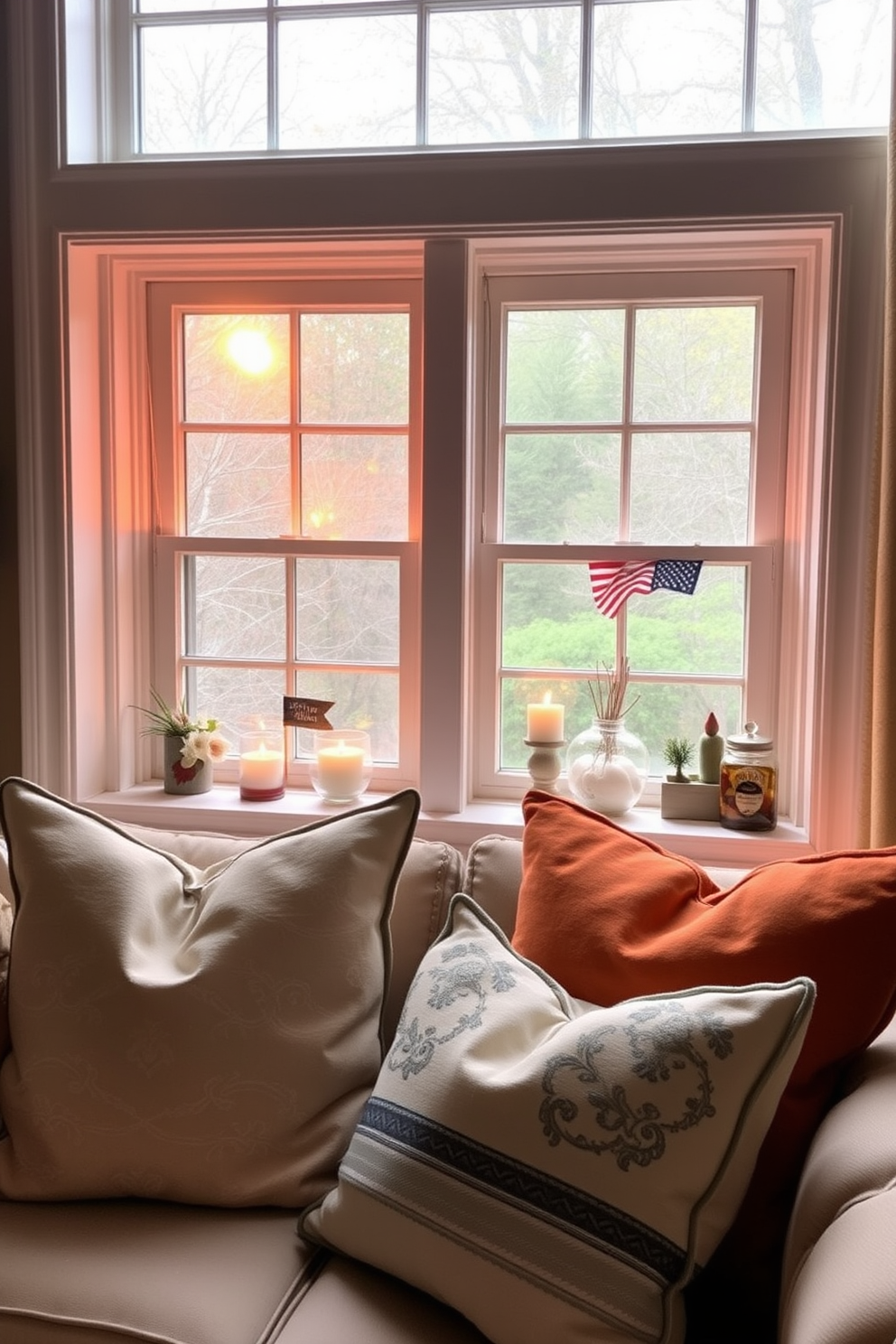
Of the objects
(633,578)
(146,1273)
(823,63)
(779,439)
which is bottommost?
(146,1273)

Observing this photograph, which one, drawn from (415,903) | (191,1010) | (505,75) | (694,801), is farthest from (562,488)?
(191,1010)

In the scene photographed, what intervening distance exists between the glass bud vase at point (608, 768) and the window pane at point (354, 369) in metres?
0.87

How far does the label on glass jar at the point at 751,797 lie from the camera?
7.68 ft

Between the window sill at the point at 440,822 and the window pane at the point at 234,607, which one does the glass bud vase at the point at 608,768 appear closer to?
the window sill at the point at 440,822

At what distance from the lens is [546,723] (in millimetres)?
2486

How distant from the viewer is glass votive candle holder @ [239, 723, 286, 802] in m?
2.58

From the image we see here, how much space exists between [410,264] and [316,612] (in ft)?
2.73

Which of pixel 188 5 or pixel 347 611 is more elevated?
pixel 188 5

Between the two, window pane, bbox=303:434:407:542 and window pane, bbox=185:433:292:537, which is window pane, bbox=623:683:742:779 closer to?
window pane, bbox=303:434:407:542

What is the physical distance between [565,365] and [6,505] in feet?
4.26

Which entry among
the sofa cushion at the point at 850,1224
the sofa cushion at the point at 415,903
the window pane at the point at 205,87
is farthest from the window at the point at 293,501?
the sofa cushion at the point at 850,1224

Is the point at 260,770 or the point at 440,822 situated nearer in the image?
the point at 440,822

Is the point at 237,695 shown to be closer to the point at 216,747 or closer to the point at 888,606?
the point at 216,747

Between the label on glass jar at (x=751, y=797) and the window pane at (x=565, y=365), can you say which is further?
the window pane at (x=565, y=365)
